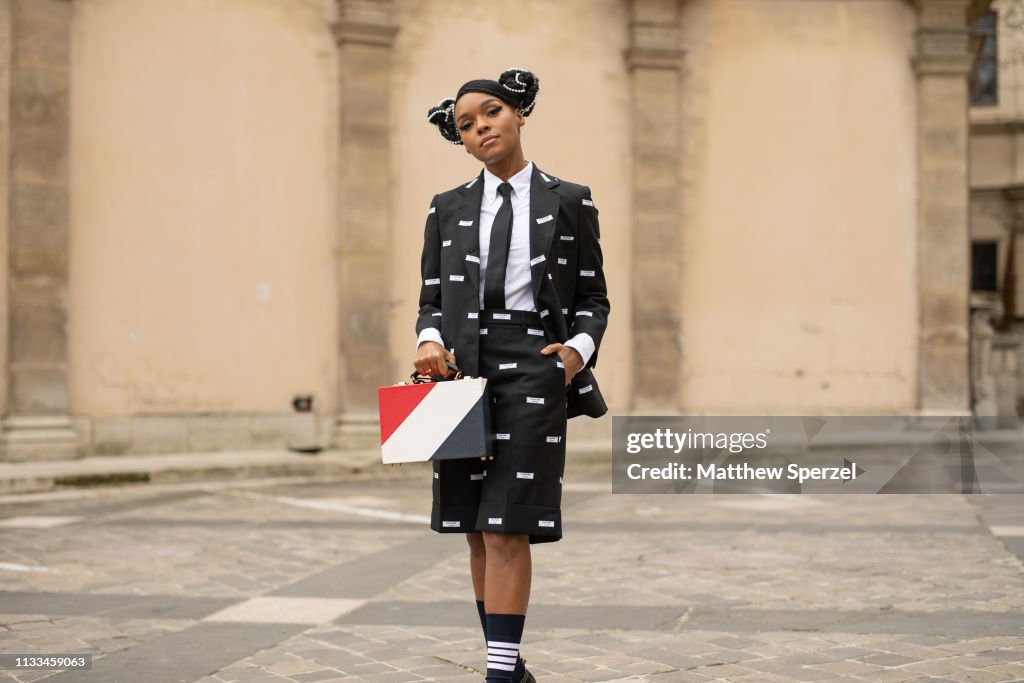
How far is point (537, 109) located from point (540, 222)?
11399mm

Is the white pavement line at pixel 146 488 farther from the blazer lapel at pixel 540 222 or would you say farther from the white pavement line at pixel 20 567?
the blazer lapel at pixel 540 222

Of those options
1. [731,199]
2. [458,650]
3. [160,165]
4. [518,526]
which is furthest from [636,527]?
[731,199]

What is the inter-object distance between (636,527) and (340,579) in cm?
273

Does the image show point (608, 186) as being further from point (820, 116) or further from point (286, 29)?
point (286, 29)

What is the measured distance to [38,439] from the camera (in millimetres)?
11773

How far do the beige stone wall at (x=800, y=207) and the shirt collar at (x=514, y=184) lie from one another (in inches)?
468

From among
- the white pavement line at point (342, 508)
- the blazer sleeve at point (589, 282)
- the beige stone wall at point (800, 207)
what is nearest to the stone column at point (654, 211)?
the beige stone wall at point (800, 207)

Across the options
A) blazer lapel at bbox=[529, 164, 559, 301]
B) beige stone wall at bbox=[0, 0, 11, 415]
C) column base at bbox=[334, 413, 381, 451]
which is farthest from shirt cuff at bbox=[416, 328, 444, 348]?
column base at bbox=[334, 413, 381, 451]

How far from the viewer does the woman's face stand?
3.58 metres

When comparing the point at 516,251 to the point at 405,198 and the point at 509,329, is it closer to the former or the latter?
the point at 509,329

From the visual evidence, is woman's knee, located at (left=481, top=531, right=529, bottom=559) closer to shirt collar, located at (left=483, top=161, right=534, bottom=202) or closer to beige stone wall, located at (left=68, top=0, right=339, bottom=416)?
shirt collar, located at (left=483, top=161, right=534, bottom=202)

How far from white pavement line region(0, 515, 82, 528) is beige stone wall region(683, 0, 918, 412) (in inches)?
328

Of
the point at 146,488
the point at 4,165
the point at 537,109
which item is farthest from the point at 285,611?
the point at 537,109

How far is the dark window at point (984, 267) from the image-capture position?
25.6 m
